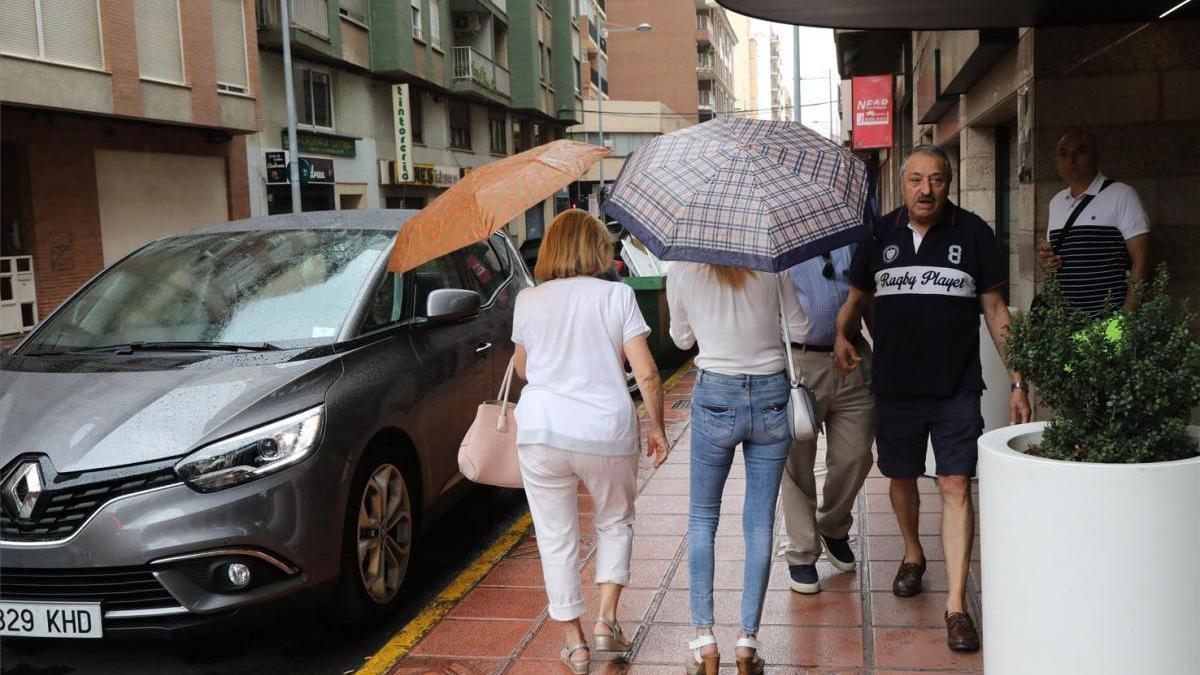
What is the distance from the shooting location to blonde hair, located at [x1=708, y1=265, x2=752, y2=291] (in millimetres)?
3840

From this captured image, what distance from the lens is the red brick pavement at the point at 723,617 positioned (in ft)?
13.5

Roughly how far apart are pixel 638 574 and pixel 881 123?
18.2 m

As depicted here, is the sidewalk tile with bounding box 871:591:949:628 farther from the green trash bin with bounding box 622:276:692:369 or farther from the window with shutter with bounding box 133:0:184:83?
the window with shutter with bounding box 133:0:184:83

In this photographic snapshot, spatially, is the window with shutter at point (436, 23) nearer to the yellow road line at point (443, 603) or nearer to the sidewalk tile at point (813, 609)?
the yellow road line at point (443, 603)

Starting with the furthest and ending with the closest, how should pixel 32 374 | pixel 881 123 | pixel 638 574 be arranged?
1. pixel 881 123
2. pixel 638 574
3. pixel 32 374

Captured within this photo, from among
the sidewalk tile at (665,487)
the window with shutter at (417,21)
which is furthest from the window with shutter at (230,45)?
the sidewalk tile at (665,487)

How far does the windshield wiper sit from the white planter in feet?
10.2

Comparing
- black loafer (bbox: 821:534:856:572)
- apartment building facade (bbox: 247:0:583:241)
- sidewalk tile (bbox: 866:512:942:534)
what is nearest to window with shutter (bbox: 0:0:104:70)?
apartment building facade (bbox: 247:0:583:241)

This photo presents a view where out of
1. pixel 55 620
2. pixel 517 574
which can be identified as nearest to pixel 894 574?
pixel 517 574

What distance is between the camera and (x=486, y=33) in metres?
41.0

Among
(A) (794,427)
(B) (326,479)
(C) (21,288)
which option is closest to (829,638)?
(A) (794,427)

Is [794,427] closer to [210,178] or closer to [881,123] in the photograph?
[881,123]

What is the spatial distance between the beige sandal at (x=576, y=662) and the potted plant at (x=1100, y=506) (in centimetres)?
143

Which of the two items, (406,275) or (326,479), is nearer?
(326,479)
